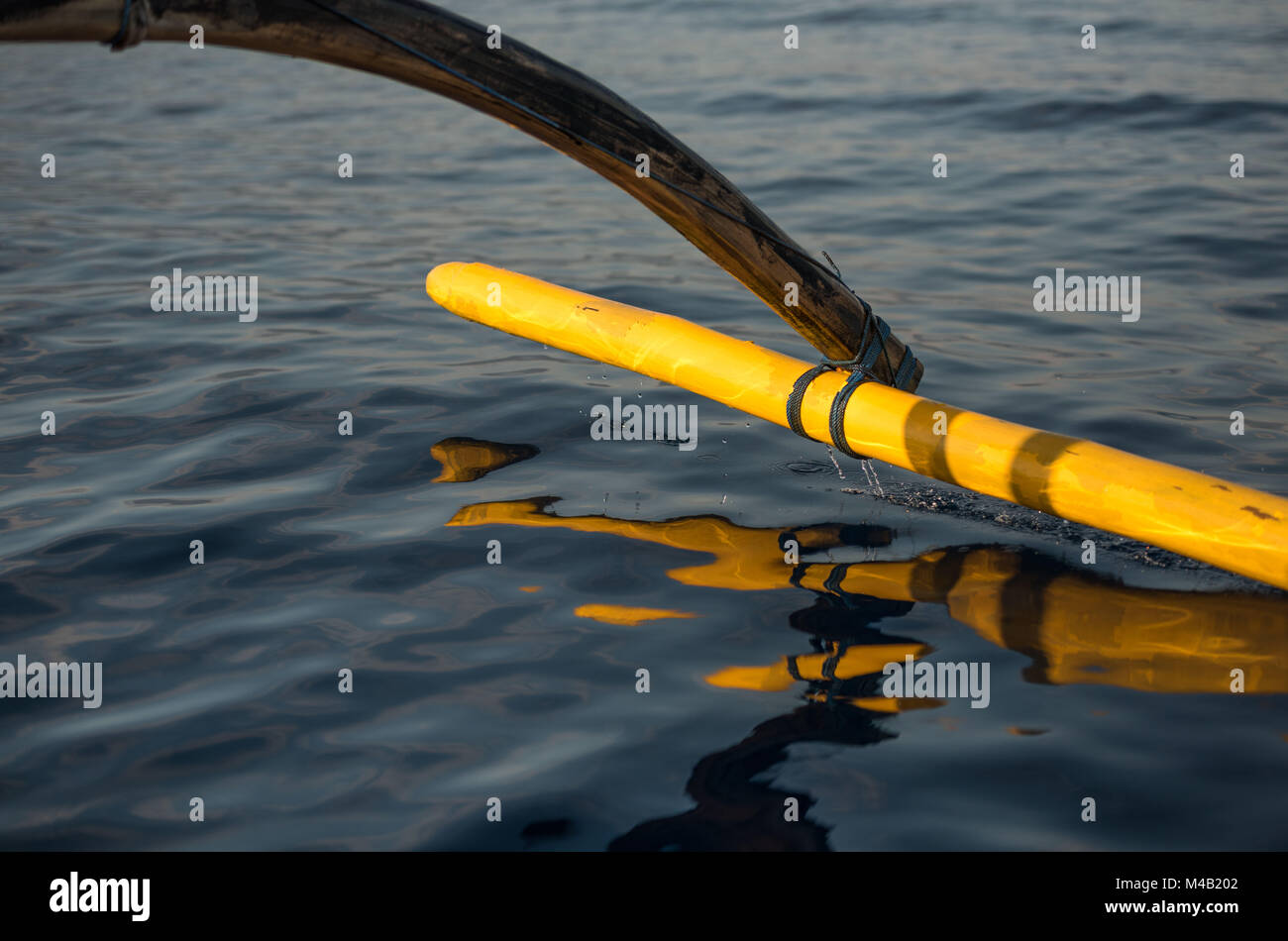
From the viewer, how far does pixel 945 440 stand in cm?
428

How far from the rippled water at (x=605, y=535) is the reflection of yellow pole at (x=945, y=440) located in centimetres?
24

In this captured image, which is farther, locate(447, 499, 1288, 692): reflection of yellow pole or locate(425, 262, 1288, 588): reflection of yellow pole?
locate(425, 262, 1288, 588): reflection of yellow pole

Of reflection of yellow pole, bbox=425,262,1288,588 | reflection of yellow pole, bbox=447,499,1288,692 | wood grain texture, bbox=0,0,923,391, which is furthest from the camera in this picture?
reflection of yellow pole, bbox=425,262,1288,588

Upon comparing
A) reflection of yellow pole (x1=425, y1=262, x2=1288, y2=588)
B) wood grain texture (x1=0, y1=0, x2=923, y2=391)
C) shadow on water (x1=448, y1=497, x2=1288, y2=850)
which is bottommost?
shadow on water (x1=448, y1=497, x2=1288, y2=850)

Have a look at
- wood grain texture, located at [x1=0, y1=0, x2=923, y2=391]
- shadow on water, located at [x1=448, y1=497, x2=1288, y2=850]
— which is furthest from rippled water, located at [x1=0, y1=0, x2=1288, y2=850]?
wood grain texture, located at [x1=0, y1=0, x2=923, y2=391]

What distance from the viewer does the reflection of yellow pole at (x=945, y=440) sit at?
3.78 metres

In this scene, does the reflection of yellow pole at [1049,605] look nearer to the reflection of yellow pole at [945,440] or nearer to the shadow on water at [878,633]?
the shadow on water at [878,633]

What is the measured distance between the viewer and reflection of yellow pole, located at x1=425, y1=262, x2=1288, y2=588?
12.4ft

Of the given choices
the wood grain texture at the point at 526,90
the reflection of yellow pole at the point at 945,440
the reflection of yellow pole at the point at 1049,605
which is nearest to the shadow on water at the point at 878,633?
the reflection of yellow pole at the point at 1049,605

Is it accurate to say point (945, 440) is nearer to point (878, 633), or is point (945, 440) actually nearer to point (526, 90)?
point (878, 633)

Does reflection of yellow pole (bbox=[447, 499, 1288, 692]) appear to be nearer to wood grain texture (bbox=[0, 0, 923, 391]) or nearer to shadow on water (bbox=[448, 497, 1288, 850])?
shadow on water (bbox=[448, 497, 1288, 850])

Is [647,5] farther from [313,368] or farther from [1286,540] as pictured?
[1286,540]

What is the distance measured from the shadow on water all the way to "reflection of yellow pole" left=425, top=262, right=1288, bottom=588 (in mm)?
210

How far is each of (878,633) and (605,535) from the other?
1.14 metres
